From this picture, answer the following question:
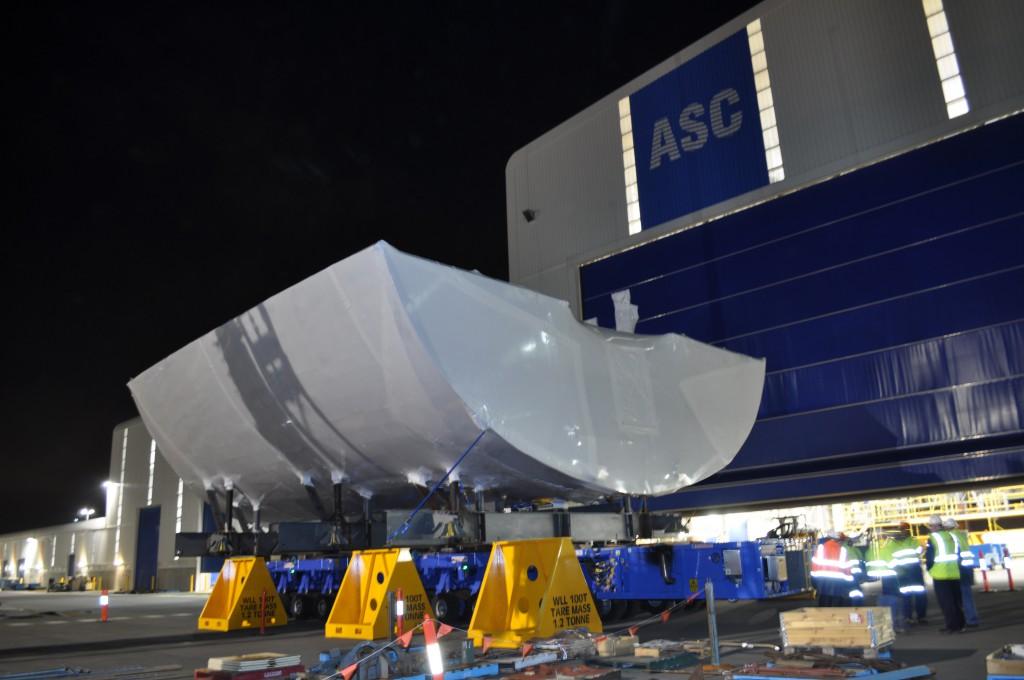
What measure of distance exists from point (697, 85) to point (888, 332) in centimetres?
892

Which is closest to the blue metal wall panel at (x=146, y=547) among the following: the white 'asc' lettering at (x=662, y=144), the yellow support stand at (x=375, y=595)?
the white 'asc' lettering at (x=662, y=144)

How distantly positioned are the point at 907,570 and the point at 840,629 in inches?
153

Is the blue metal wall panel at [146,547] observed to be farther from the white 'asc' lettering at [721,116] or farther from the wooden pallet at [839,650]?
the wooden pallet at [839,650]

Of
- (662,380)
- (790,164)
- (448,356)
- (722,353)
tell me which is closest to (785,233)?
(790,164)

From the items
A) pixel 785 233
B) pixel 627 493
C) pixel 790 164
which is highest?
pixel 790 164

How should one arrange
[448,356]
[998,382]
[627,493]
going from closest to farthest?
[448,356] → [627,493] → [998,382]

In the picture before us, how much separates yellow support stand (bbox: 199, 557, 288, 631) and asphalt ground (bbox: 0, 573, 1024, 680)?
24cm

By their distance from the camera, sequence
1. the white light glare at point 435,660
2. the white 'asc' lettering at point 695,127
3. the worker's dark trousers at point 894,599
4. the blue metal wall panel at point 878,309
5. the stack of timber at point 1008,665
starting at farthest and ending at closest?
1. the white 'asc' lettering at point 695,127
2. the blue metal wall panel at point 878,309
3. the worker's dark trousers at point 894,599
4. the white light glare at point 435,660
5. the stack of timber at point 1008,665

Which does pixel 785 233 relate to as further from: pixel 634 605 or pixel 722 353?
pixel 634 605

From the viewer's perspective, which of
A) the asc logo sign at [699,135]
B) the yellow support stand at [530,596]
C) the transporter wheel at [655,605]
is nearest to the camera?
the yellow support stand at [530,596]

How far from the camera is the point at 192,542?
590 inches

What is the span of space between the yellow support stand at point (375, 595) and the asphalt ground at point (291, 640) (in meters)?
0.31

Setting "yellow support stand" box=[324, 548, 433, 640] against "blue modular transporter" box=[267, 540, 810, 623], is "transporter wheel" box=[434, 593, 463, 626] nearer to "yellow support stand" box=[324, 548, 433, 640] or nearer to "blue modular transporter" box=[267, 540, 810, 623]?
"blue modular transporter" box=[267, 540, 810, 623]

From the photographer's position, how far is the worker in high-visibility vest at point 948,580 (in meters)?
9.39
